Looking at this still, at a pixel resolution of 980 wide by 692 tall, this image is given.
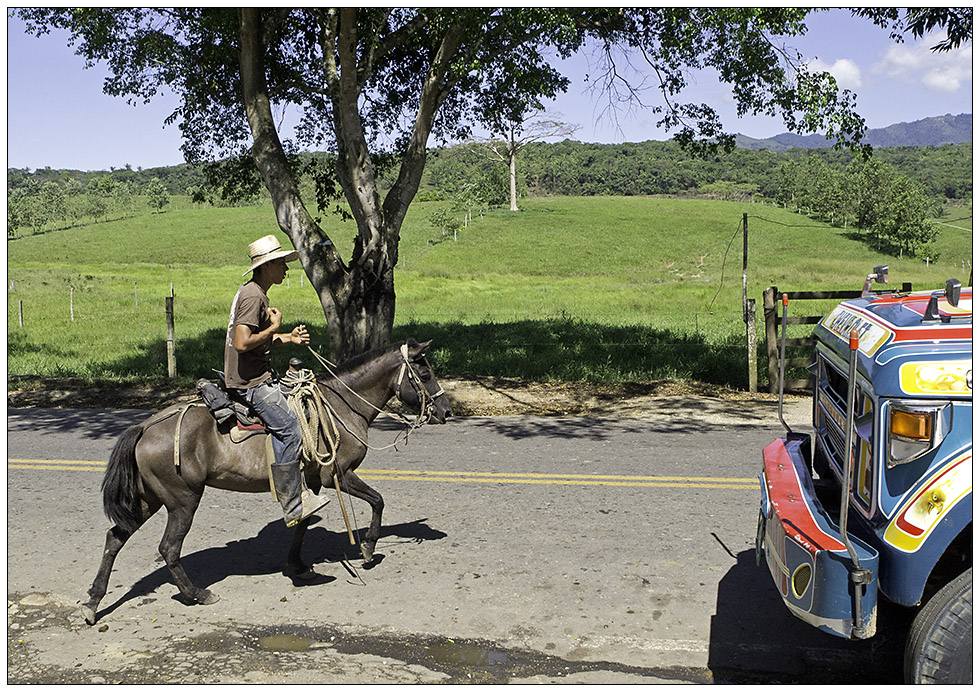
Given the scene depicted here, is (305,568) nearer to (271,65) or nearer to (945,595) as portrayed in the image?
(945,595)

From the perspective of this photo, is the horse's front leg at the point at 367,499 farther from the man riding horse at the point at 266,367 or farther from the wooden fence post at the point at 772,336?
the wooden fence post at the point at 772,336

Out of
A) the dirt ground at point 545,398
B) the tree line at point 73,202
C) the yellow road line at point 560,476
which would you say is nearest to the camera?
the yellow road line at point 560,476

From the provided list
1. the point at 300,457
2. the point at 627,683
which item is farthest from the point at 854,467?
the point at 300,457

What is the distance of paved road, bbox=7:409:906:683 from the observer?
4750mm

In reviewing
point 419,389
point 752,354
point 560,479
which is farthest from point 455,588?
point 752,354

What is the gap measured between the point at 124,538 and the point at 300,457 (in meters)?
1.28

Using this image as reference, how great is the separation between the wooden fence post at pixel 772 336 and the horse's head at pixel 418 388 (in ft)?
27.4

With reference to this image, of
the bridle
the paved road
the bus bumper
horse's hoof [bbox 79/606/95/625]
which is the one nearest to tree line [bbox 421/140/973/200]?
the paved road

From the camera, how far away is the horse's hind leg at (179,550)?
5.59m

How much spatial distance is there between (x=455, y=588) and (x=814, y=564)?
8.92ft

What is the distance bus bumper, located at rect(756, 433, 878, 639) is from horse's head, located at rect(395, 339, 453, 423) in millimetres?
2531

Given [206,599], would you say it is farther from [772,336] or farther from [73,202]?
[73,202]

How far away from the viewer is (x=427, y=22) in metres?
13.6

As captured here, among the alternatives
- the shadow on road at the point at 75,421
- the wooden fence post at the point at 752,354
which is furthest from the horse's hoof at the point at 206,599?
the wooden fence post at the point at 752,354
